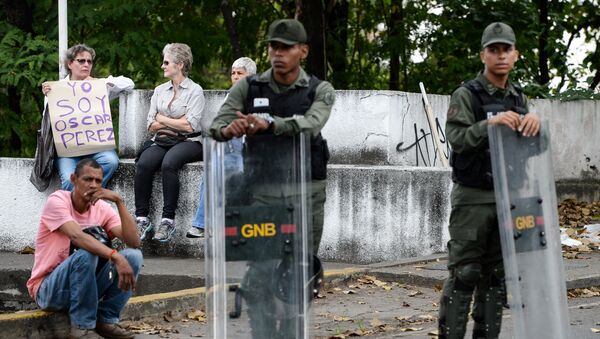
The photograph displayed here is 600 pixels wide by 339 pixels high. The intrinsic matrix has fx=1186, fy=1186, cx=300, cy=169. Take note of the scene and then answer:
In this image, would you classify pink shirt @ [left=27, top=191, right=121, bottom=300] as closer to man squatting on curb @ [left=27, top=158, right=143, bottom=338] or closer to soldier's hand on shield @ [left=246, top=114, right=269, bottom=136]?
man squatting on curb @ [left=27, top=158, right=143, bottom=338]

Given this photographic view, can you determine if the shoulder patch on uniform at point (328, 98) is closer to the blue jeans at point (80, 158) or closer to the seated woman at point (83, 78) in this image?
the seated woman at point (83, 78)

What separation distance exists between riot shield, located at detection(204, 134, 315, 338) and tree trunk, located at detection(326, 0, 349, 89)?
13.4 meters

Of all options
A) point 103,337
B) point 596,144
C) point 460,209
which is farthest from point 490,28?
point 596,144

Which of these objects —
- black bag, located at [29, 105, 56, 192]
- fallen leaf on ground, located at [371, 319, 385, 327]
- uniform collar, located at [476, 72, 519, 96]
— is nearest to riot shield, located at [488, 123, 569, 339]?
uniform collar, located at [476, 72, 519, 96]

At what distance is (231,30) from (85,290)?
987cm

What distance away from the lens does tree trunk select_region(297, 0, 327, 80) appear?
17.7 m

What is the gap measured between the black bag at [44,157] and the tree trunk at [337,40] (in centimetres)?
870

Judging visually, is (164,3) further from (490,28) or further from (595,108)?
(490,28)

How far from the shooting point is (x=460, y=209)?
6.19 m

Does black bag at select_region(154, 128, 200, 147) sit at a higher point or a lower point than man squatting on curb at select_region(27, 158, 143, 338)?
higher

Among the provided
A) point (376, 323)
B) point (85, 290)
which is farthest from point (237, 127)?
point (376, 323)

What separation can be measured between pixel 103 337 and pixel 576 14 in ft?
55.7

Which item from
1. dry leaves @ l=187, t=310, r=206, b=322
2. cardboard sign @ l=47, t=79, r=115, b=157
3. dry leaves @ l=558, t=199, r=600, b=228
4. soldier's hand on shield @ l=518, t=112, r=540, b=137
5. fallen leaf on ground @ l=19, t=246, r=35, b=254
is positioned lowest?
dry leaves @ l=187, t=310, r=206, b=322

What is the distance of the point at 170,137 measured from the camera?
1077 centimetres
